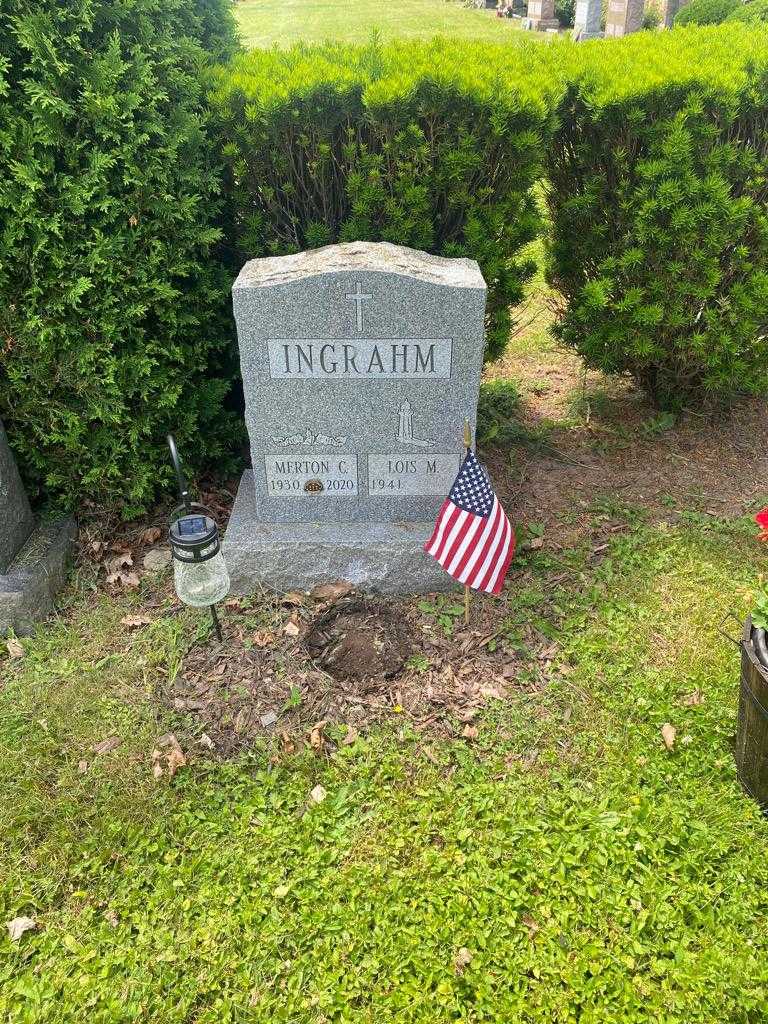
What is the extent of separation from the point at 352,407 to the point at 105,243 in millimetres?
1433

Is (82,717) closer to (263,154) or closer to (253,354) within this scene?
(253,354)

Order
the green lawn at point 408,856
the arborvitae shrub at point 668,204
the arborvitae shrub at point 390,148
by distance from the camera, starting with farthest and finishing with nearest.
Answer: the arborvitae shrub at point 668,204
the arborvitae shrub at point 390,148
the green lawn at point 408,856

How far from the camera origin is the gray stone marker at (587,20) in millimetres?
16172

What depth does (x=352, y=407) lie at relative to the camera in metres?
4.01

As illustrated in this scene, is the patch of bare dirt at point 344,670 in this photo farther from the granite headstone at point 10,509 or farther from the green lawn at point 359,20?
the green lawn at point 359,20

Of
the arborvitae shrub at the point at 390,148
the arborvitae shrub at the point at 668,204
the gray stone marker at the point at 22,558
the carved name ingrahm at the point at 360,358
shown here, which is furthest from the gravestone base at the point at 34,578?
the arborvitae shrub at the point at 668,204

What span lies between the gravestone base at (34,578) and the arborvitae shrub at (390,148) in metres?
1.96

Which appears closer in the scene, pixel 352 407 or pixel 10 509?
pixel 352 407

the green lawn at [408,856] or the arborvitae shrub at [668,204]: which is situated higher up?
the arborvitae shrub at [668,204]

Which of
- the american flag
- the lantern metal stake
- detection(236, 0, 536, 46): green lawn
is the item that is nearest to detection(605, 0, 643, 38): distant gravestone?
detection(236, 0, 536, 46): green lawn

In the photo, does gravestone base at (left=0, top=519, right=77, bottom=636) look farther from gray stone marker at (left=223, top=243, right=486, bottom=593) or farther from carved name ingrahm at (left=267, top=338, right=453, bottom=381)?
carved name ingrahm at (left=267, top=338, right=453, bottom=381)

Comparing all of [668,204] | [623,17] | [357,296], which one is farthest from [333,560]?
[623,17]

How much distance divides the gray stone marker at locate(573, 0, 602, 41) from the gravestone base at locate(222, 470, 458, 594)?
16.1 meters

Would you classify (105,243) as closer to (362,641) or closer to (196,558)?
(196,558)
